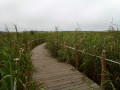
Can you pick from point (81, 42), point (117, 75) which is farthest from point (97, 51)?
point (81, 42)

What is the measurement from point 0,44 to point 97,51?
2708 millimetres

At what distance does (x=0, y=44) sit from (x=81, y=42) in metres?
3.04

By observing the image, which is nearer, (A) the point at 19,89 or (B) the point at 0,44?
(A) the point at 19,89

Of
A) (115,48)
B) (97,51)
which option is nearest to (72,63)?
(97,51)

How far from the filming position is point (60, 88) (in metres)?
2.85

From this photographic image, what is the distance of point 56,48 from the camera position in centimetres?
650

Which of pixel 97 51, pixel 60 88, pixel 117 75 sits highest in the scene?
pixel 97 51

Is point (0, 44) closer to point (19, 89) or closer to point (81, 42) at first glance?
point (19, 89)

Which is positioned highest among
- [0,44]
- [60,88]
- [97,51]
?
[0,44]

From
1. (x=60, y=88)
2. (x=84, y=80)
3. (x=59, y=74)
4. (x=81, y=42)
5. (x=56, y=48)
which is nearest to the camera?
(x=60, y=88)

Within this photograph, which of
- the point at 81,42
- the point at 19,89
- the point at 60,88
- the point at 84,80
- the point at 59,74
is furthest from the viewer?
the point at 81,42

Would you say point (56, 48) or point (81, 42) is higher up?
point (81, 42)

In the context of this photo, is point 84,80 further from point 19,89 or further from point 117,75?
point 19,89

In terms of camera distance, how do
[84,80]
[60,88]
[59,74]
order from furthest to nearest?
1. [59,74]
2. [84,80]
3. [60,88]
